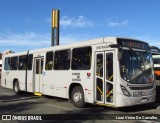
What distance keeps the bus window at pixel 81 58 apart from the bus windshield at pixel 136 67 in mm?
1717

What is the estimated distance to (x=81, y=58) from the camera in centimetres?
1279

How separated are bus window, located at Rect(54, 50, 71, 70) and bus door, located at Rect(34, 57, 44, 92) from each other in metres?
1.73

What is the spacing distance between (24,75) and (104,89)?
7993 millimetres

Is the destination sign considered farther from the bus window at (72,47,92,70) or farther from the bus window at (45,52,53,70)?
the bus window at (45,52,53,70)

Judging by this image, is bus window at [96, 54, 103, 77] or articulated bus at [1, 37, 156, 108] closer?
articulated bus at [1, 37, 156, 108]

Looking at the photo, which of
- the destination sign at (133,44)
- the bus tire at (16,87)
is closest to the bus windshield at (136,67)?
the destination sign at (133,44)

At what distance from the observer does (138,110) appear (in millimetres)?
12266

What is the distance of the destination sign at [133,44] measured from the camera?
11375 mm

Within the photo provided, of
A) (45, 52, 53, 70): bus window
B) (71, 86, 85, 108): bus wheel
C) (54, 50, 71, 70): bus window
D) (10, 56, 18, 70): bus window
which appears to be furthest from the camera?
(10, 56, 18, 70): bus window

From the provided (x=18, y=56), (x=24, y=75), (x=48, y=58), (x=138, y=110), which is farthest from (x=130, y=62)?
(x=18, y=56)

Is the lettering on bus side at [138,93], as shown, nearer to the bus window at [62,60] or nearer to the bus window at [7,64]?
the bus window at [62,60]

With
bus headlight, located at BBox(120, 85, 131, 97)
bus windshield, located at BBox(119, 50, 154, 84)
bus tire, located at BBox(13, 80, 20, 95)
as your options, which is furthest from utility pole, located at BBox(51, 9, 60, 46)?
bus headlight, located at BBox(120, 85, 131, 97)

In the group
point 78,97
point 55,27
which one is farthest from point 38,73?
point 55,27

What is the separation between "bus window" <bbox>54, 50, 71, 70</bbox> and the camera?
13750 millimetres
